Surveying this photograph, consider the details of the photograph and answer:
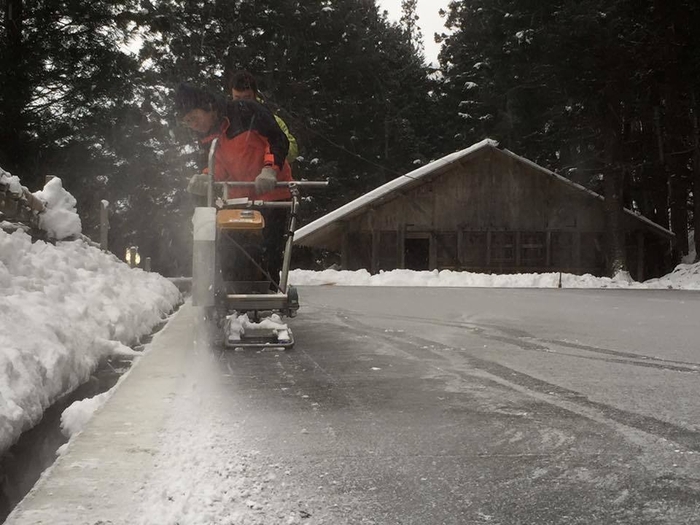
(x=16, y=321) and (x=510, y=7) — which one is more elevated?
(x=510, y=7)

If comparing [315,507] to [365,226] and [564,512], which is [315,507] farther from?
[365,226]

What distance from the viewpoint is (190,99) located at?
229 inches

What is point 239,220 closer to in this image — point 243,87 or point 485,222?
point 243,87

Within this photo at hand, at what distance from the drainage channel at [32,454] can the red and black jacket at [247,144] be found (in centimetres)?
259

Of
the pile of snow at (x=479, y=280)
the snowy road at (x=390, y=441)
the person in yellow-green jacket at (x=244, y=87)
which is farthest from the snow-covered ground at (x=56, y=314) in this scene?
the pile of snow at (x=479, y=280)

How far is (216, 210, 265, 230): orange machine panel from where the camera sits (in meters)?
5.60

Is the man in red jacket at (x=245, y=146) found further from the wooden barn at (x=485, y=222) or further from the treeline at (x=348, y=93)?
the wooden barn at (x=485, y=222)

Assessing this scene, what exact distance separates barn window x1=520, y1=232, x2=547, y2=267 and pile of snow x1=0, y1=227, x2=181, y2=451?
2404 centimetres

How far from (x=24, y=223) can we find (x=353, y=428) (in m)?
5.72

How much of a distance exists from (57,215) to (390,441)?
7.02 m

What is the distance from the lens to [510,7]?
121ft

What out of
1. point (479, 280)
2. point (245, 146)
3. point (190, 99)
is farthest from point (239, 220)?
point (479, 280)

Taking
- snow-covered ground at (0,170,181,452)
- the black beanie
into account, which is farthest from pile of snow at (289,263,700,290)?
the black beanie

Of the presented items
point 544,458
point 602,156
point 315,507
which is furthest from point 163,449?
point 602,156
